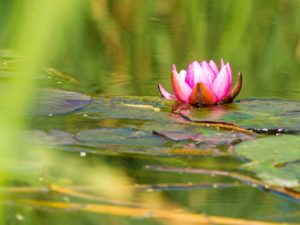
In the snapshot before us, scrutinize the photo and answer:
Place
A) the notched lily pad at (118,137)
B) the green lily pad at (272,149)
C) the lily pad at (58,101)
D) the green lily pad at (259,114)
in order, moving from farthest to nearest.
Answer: the lily pad at (58,101) < the green lily pad at (259,114) < the notched lily pad at (118,137) < the green lily pad at (272,149)

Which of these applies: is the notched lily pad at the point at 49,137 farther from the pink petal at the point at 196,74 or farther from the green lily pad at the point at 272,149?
the pink petal at the point at 196,74

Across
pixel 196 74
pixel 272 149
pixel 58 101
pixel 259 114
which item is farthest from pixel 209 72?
pixel 272 149

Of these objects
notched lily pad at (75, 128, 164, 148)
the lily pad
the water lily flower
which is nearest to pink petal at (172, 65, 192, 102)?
the water lily flower

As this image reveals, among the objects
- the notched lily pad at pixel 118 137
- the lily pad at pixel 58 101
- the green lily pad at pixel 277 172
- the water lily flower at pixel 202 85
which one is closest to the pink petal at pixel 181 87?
the water lily flower at pixel 202 85

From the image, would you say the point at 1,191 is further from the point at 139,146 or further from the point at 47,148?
the point at 139,146

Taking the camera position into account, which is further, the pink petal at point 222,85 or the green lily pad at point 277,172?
the pink petal at point 222,85

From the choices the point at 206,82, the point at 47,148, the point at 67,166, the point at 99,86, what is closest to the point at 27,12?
the point at 67,166

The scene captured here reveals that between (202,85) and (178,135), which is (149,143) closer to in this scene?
(178,135)
